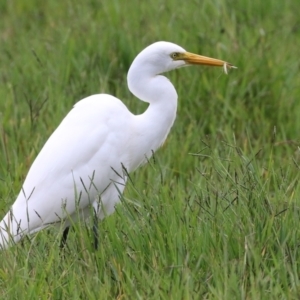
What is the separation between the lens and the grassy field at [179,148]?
2.63m

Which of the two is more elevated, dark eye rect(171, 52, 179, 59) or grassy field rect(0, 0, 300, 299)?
dark eye rect(171, 52, 179, 59)

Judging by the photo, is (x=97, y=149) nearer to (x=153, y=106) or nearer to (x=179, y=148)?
(x=153, y=106)

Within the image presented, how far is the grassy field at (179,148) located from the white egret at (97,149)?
0.35 ft

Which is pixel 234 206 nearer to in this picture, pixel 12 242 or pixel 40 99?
pixel 12 242

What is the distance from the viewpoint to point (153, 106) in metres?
3.46

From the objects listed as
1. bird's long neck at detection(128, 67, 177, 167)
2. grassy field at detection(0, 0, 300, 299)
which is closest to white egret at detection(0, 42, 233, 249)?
bird's long neck at detection(128, 67, 177, 167)

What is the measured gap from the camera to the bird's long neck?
342cm

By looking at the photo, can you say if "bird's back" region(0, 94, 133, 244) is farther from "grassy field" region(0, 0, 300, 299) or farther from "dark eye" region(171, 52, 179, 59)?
"dark eye" region(171, 52, 179, 59)

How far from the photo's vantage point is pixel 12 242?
2.84 metres

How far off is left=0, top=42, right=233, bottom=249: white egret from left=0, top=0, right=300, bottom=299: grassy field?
108mm

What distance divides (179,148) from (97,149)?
0.92 meters

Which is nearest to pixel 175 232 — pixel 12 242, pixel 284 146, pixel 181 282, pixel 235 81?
pixel 181 282

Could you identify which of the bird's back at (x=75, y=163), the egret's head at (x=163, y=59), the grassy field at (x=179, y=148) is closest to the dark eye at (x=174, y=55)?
the egret's head at (x=163, y=59)

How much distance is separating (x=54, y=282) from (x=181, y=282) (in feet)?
1.36
